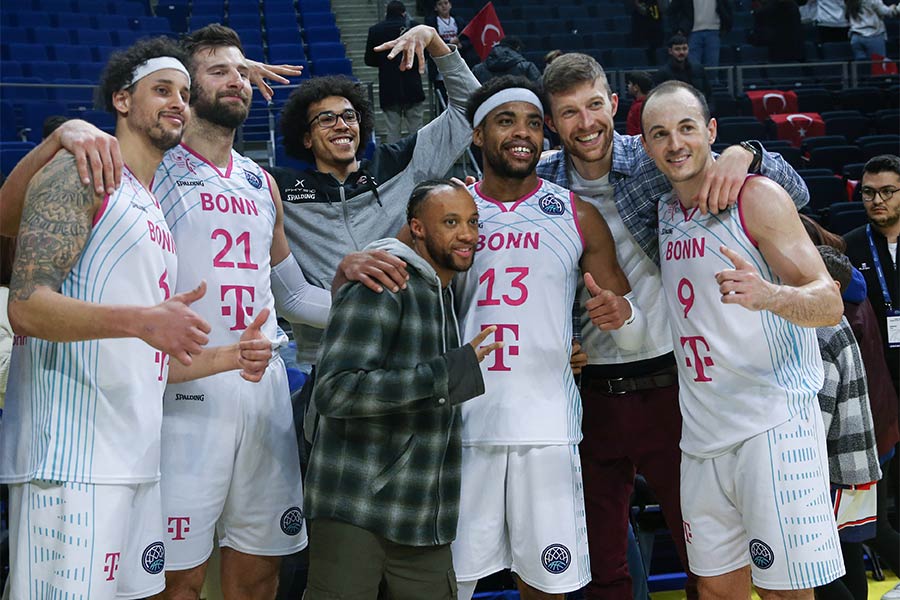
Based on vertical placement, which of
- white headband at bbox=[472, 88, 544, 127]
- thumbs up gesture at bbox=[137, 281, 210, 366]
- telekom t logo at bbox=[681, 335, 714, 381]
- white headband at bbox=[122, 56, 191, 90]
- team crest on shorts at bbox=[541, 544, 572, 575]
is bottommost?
team crest on shorts at bbox=[541, 544, 572, 575]

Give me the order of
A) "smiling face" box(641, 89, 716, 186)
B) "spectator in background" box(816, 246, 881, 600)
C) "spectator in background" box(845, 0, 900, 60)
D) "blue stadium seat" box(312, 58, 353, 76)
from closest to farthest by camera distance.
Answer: "smiling face" box(641, 89, 716, 186) < "spectator in background" box(816, 246, 881, 600) < "blue stadium seat" box(312, 58, 353, 76) < "spectator in background" box(845, 0, 900, 60)

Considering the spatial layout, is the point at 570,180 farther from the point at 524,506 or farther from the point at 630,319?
the point at 524,506

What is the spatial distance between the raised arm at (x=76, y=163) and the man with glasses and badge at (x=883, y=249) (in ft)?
15.0

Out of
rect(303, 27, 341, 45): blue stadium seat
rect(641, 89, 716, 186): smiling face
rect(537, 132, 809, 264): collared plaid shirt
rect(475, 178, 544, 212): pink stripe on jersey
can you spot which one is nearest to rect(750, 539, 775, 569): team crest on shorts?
rect(537, 132, 809, 264): collared plaid shirt

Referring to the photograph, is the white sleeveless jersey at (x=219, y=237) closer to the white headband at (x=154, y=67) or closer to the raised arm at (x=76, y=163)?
the white headband at (x=154, y=67)

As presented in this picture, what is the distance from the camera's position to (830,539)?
Answer: 3791 mm

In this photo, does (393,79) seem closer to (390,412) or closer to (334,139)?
(334,139)

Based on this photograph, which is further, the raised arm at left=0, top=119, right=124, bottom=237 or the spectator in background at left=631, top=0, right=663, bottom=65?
the spectator in background at left=631, top=0, right=663, bottom=65

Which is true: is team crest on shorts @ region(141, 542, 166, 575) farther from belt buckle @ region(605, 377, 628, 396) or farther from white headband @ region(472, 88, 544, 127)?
white headband @ region(472, 88, 544, 127)

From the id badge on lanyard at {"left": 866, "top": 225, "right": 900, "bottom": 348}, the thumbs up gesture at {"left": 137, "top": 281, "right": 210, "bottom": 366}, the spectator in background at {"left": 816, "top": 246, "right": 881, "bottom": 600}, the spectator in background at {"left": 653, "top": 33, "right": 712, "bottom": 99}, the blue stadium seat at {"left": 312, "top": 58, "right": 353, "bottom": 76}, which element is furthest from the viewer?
the blue stadium seat at {"left": 312, "top": 58, "right": 353, "bottom": 76}

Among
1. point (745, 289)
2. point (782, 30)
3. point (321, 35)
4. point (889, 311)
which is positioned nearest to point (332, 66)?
point (321, 35)

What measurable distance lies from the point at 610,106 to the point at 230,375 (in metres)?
1.96

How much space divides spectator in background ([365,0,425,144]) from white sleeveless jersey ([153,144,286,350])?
6164mm

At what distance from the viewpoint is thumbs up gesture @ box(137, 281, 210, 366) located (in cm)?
312
